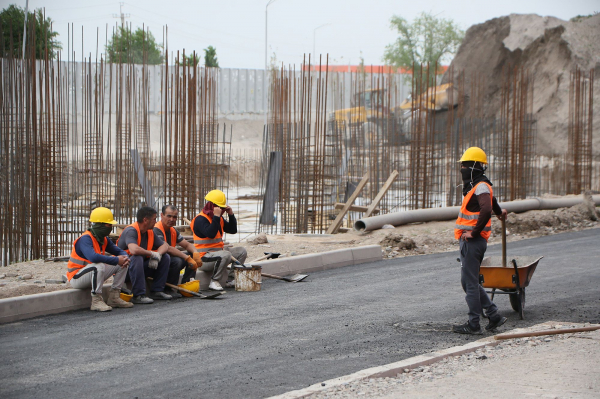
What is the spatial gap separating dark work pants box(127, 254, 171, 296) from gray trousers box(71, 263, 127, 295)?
1.05 feet

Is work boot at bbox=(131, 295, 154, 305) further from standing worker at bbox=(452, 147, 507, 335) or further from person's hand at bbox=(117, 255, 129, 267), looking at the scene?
standing worker at bbox=(452, 147, 507, 335)

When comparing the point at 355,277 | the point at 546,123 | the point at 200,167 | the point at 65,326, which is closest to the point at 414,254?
the point at 355,277

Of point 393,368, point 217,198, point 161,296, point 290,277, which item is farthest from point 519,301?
point 161,296

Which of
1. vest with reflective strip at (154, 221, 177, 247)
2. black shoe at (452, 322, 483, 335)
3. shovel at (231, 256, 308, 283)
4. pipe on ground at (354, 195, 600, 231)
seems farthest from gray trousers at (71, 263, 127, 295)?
pipe on ground at (354, 195, 600, 231)

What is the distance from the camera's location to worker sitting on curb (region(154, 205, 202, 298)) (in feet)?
27.9

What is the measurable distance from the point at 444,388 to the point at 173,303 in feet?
14.5

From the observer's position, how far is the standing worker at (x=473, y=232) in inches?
241

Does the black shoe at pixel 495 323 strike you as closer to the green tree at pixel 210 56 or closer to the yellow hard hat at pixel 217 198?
the yellow hard hat at pixel 217 198

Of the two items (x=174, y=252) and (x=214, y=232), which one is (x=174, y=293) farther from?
(x=214, y=232)

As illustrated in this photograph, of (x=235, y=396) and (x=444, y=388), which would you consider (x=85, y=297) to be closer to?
(x=235, y=396)

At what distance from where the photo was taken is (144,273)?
8219 millimetres

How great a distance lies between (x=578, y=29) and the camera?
34.0m

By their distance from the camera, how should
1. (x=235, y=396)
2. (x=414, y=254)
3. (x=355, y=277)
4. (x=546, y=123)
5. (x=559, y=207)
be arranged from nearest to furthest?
(x=235, y=396) < (x=355, y=277) < (x=414, y=254) < (x=559, y=207) < (x=546, y=123)

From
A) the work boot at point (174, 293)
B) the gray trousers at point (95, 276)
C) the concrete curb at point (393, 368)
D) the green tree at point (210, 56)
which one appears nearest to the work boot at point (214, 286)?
the work boot at point (174, 293)
